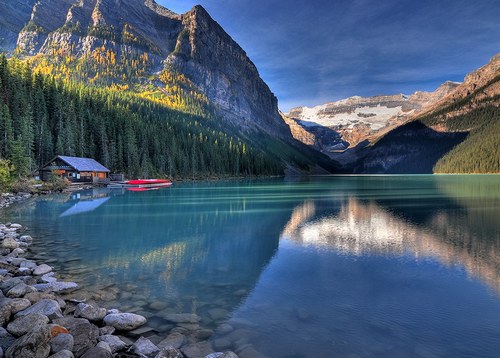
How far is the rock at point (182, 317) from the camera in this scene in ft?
37.0

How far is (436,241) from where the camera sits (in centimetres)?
2420

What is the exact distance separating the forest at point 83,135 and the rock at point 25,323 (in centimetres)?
6128

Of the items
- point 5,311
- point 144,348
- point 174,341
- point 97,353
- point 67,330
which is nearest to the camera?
point 97,353

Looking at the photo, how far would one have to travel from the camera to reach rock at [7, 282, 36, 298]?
38.1ft

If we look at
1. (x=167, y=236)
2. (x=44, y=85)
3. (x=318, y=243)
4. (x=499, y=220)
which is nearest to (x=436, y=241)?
(x=318, y=243)

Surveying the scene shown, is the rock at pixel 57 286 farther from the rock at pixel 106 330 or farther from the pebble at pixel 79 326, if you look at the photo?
the rock at pixel 106 330

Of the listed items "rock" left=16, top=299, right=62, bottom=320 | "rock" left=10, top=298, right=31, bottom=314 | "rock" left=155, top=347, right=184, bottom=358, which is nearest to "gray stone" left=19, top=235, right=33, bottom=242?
"rock" left=10, top=298, right=31, bottom=314

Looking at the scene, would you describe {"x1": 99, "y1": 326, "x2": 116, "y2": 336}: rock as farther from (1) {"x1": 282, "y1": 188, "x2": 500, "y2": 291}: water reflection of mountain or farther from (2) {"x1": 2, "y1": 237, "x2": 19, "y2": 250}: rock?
(1) {"x1": 282, "y1": 188, "x2": 500, "y2": 291}: water reflection of mountain

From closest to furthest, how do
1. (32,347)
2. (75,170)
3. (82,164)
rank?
1. (32,347)
2. (75,170)
3. (82,164)

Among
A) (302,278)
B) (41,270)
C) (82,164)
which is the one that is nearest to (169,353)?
(302,278)

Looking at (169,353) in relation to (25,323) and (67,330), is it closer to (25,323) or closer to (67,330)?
(67,330)

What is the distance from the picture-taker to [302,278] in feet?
53.7

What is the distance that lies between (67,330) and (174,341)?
9.32 ft

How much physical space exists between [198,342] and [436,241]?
2072 cm
